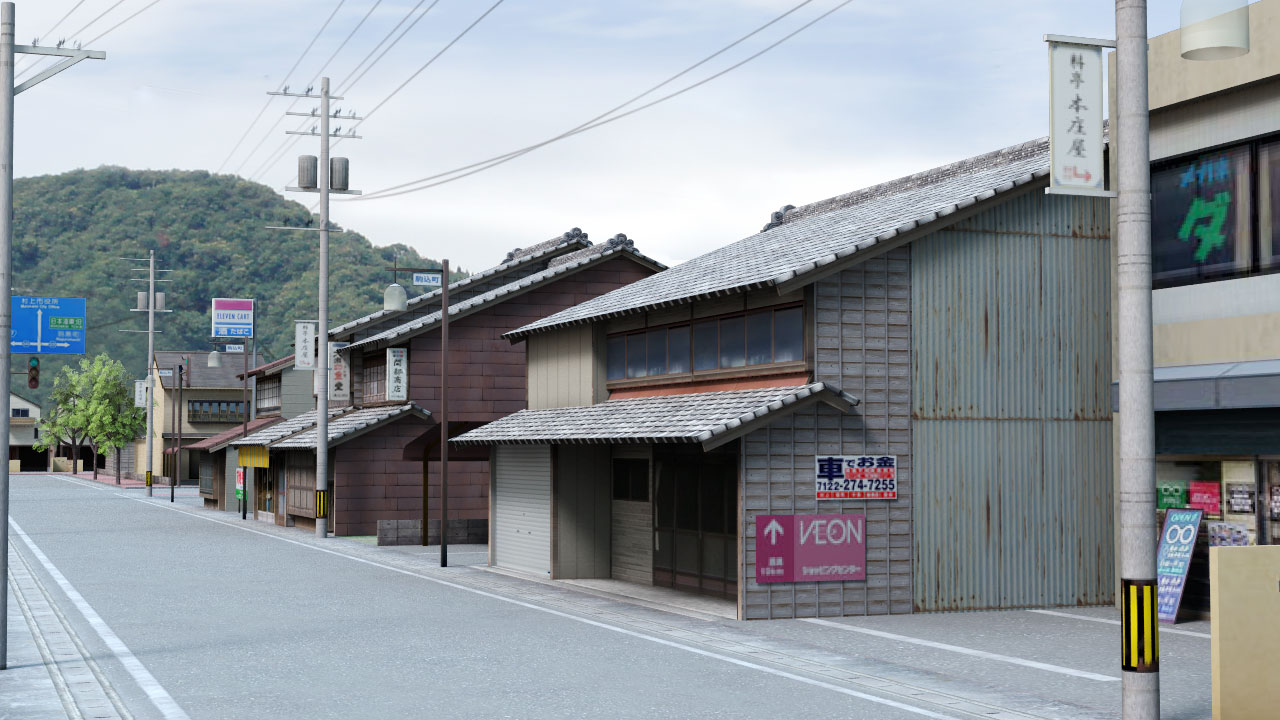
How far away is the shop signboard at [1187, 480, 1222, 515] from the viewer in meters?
17.6

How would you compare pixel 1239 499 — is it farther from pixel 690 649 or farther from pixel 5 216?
pixel 5 216

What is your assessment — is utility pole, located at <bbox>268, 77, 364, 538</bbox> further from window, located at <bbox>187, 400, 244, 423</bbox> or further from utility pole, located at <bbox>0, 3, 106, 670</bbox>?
window, located at <bbox>187, 400, 244, 423</bbox>

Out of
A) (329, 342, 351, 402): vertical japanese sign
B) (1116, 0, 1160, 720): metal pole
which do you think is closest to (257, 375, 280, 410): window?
(329, 342, 351, 402): vertical japanese sign

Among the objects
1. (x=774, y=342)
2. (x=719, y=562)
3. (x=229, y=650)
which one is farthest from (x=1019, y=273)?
(x=229, y=650)

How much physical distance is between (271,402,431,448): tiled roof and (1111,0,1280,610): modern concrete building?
2302cm

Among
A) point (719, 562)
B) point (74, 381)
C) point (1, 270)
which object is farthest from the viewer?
point (74, 381)

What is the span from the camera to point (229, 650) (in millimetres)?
14484

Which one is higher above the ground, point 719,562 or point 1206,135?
point 1206,135

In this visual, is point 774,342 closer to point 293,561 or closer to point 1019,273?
point 1019,273

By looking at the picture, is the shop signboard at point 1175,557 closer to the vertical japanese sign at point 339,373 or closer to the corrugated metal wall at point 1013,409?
the corrugated metal wall at point 1013,409

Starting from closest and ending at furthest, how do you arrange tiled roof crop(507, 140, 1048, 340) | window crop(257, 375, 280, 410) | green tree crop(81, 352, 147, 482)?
1. tiled roof crop(507, 140, 1048, 340)
2. window crop(257, 375, 280, 410)
3. green tree crop(81, 352, 147, 482)

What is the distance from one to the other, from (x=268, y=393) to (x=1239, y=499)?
47.2 meters

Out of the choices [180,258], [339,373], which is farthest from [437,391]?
[180,258]

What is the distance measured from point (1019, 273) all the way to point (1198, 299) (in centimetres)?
261
